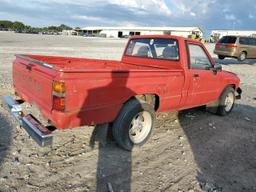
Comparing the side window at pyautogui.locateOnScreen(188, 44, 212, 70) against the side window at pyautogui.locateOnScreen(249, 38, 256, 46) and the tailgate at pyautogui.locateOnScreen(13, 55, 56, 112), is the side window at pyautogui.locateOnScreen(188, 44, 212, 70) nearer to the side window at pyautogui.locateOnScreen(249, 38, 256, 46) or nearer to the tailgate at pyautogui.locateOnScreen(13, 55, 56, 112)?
the tailgate at pyautogui.locateOnScreen(13, 55, 56, 112)

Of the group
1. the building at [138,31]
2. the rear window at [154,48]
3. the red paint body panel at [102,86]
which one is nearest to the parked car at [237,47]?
the red paint body panel at [102,86]

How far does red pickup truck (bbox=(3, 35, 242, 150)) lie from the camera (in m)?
3.61

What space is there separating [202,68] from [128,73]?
89.2 inches

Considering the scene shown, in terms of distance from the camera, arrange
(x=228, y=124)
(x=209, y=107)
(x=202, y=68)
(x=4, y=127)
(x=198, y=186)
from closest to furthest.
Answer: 1. (x=198, y=186)
2. (x=4, y=127)
3. (x=202, y=68)
4. (x=228, y=124)
5. (x=209, y=107)

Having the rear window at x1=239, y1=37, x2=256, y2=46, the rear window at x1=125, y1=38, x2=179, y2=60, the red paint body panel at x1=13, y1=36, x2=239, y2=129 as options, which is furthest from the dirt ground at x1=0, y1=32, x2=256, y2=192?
the rear window at x1=239, y1=37, x2=256, y2=46

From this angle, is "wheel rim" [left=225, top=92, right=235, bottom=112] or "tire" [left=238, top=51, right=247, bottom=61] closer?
"wheel rim" [left=225, top=92, right=235, bottom=112]

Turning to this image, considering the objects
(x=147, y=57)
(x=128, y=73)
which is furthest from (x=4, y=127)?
(x=147, y=57)

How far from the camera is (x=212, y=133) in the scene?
5789mm

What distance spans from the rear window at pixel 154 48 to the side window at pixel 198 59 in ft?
1.16

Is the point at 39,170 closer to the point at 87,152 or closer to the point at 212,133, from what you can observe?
the point at 87,152

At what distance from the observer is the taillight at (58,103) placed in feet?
11.6

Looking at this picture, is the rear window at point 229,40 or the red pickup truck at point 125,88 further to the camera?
the rear window at point 229,40

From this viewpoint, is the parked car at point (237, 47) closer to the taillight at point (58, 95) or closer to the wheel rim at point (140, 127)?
the wheel rim at point (140, 127)

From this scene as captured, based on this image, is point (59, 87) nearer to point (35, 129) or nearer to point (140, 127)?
point (35, 129)
